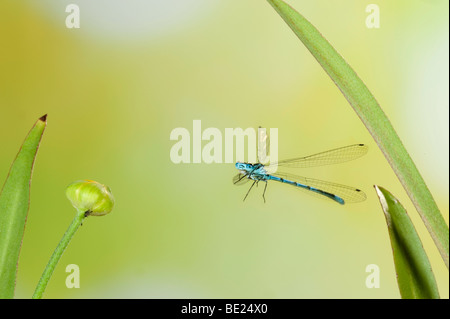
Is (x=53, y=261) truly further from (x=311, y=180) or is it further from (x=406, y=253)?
(x=311, y=180)

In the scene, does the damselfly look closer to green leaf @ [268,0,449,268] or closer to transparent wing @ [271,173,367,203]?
transparent wing @ [271,173,367,203]

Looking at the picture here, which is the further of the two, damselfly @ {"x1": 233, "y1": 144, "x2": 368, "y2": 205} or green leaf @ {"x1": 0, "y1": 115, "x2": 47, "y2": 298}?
damselfly @ {"x1": 233, "y1": 144, "x2": 368, "y2": 205}

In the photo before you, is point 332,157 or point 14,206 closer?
point 14,206

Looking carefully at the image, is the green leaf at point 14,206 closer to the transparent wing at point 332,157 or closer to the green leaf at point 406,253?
the green leaf at point 406,253

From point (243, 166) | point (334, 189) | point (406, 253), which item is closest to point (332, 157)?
point (334, 189)

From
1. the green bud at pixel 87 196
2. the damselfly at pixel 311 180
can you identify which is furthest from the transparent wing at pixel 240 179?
the green bud at pixel 87 196

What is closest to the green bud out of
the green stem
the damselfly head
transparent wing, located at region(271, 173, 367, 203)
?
the green stem
